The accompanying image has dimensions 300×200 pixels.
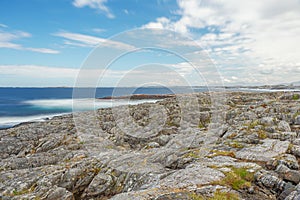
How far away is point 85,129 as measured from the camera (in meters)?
34.0

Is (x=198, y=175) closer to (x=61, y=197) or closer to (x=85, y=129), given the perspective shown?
(x=61, y=197)

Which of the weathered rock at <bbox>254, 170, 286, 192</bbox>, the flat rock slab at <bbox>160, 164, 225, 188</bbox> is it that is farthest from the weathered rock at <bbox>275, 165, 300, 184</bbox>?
the flat rock slab at <bbox>160, 164, 225, 188</bbox>

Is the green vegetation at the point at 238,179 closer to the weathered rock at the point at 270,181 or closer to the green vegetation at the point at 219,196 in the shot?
the weathered rock at the point at 270,181

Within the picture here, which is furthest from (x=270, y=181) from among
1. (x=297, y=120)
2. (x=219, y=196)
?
(x=297, y=120)

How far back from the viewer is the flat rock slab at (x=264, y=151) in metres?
14.2

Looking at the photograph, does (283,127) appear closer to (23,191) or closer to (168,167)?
(168,167)

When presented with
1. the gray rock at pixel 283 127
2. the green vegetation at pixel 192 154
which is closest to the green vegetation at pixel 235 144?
the green vegetation at pixel 192 154

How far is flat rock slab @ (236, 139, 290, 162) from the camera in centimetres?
1416

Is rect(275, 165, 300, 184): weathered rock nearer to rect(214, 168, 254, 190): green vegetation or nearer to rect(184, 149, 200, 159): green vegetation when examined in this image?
rect(214, 168, 254, 190): green vegetation

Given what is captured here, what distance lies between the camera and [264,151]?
15.1 metres

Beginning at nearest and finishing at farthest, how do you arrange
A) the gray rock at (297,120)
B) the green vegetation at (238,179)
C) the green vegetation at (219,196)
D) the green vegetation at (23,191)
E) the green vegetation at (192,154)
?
the green vegetation at (219,196), the green vegetation at (238,179), the green vegetation at (23,191), the green vegetation at (192,154), the gray rock at (297,120)

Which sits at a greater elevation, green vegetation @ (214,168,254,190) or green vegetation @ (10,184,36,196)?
green vegetation @ (214,168,254,190)

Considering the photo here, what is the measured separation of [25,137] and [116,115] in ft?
58.3

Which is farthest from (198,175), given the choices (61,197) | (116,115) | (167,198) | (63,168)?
(116,115)
